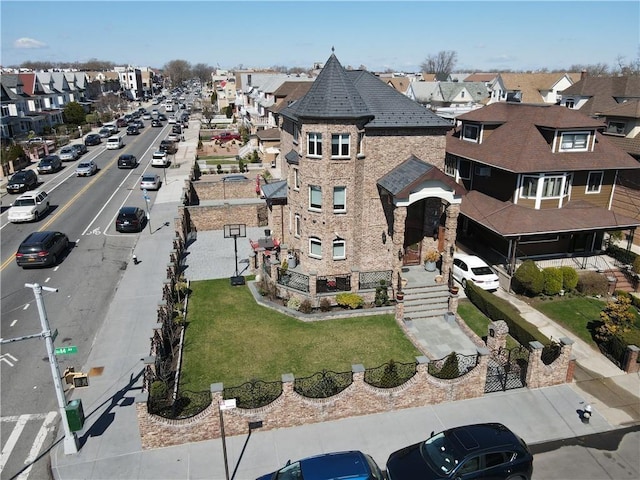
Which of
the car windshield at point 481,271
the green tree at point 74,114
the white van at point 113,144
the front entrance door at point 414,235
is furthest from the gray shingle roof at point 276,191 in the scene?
the green tree at point 74,114

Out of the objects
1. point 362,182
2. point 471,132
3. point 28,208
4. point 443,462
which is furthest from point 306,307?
point 28,208

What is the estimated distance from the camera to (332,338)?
19.8 m

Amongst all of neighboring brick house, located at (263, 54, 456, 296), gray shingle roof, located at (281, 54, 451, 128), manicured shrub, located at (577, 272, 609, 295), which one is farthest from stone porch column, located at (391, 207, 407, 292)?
manicured shrub, located at (577, 272, 609, 295)

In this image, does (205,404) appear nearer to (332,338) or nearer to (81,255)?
(332,338)

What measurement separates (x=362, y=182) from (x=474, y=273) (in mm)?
7651

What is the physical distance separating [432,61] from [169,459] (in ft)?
638

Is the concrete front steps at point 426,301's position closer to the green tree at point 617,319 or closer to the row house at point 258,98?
the green tree at point 617,319

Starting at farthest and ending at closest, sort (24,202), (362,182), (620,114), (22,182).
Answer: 1. (22,182)
2. (620,114)
3. (24,202)
4. (362,182)

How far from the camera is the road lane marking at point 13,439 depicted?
1351 centimetres

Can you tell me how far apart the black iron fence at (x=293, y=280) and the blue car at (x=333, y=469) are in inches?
432

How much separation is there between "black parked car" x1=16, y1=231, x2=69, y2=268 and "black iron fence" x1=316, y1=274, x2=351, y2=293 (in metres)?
16.6

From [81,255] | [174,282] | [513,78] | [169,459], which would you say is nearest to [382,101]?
[174,282]

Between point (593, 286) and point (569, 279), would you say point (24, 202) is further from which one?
point (593, 286)

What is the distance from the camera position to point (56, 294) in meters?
23.8
